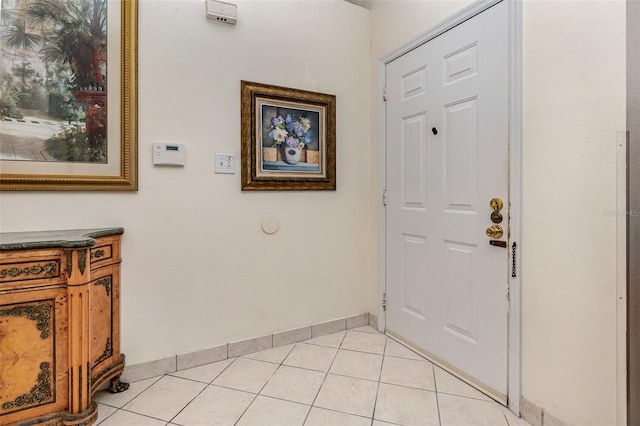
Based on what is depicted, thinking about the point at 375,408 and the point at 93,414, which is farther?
the point at 375,408

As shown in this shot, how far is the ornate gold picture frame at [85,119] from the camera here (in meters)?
1.61

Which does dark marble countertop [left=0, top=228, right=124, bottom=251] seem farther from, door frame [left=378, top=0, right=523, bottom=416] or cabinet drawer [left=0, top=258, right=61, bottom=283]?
door frame [left=378, top=0, right=523, bottom=416]

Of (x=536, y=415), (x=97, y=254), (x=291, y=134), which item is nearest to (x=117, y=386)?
(x=97, y=254)

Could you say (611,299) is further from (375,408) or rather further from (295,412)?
(295,412)

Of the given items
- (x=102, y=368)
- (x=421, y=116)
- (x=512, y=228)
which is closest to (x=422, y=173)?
(x=421, y=116)

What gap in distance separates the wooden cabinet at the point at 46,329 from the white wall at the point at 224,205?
1.16ft

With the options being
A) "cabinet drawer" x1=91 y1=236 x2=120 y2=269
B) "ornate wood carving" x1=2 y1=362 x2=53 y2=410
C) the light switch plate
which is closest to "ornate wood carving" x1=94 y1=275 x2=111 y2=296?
"cabinet drawer" x1=91 y1=236 x2=120 y2=269

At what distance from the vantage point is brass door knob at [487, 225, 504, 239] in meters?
1.65

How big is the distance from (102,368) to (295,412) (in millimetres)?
984

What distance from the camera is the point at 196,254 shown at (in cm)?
203

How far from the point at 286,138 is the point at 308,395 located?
5.24 ft

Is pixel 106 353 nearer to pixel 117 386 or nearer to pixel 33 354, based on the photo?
pixel 117 386

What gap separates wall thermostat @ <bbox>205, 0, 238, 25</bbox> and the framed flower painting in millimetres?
383

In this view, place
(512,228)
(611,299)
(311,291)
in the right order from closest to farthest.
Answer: (611,299) < (512,228) < (311,291)
